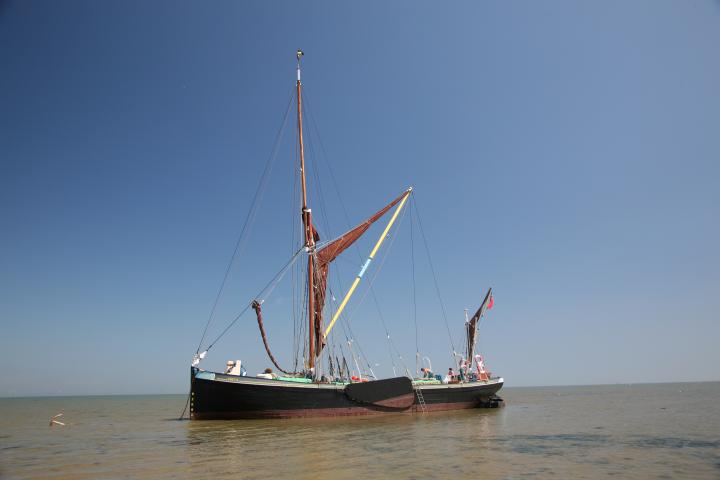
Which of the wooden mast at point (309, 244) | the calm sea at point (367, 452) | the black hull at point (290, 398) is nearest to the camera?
the calm sea at point (367, 452)

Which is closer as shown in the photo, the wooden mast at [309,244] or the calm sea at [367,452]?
the calm sea at [367,452]

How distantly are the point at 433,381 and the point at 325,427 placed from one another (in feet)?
47.8

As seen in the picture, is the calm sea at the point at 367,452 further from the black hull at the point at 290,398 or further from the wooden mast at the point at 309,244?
the wooden mast at the point at 309,244

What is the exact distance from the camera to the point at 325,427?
2547cm

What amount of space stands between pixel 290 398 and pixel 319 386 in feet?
7.14

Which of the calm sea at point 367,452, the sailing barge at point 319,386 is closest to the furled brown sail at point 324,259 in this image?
the sailing barge at point 319,386

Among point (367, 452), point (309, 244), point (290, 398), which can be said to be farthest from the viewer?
point (309, 244)

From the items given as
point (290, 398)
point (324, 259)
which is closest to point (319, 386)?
point (290, 398)

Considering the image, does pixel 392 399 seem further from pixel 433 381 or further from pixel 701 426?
pixel 701 426

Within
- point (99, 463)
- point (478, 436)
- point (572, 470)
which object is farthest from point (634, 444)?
point (99, 463)

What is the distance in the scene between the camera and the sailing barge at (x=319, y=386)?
27.7 meters

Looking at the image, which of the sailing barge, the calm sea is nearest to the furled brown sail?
the sailing barge

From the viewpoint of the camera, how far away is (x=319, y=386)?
97.5 feet

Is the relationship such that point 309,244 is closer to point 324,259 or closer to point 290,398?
point 324,259
